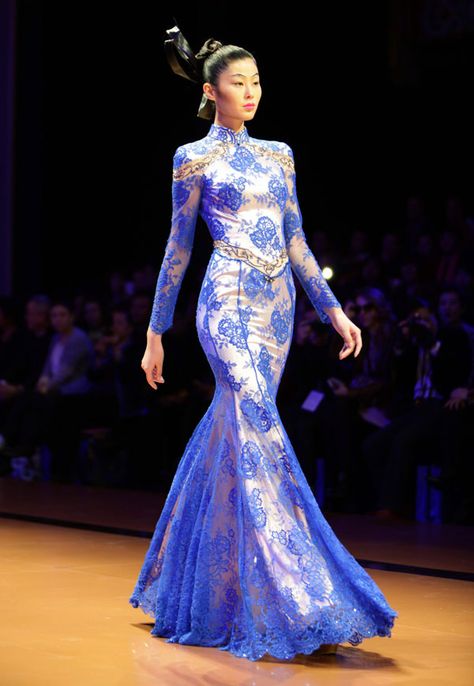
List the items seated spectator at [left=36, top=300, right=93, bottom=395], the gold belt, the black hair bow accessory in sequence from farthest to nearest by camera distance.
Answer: seated spectator at [left=36, top=300, right=93, bottom=395] < the black hair bow accessory < the gold belt

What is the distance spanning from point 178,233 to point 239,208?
193mm

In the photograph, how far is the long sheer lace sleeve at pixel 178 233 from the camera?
314cm

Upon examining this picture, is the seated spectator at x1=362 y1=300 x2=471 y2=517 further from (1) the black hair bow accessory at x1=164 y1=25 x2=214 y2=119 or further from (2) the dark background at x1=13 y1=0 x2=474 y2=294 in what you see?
(2) the dark background at x1=13 y1=0 x2=474 y2=294

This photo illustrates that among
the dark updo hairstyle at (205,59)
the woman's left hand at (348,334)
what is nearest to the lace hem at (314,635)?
the woman's left hand at (348,334)

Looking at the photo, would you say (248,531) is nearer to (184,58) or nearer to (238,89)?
(238,89)

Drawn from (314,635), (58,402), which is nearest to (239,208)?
(314,635)

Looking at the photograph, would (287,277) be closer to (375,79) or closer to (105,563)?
(105,563)

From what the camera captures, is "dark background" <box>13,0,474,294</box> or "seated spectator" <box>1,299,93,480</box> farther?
"dark background" <box>13,0,474,294</box>

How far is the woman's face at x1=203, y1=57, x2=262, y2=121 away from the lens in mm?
3129

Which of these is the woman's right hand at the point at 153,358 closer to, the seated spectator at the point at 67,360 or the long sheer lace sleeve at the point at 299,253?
the long sheer lace sleeve at the point at 299,253

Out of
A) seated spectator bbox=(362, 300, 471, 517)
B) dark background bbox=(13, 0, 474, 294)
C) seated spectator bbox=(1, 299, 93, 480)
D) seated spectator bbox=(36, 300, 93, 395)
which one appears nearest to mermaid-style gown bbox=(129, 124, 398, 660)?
seated spectator bbox=(362, 300, 471, 517)

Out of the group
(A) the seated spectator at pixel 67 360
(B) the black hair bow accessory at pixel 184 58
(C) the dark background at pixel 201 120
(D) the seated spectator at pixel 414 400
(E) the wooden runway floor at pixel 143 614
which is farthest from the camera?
(C) the dark background at pixel 201 120

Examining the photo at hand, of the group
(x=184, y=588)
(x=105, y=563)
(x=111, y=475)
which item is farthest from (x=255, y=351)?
(x=111, y=475)

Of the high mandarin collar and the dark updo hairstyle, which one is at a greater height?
the dark updo hairstyle
